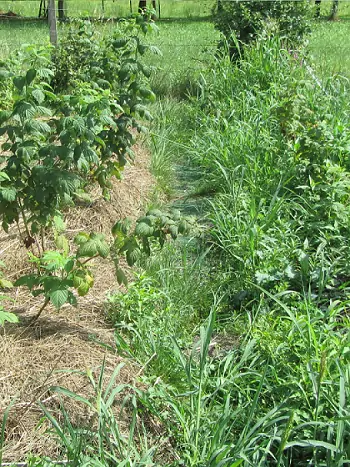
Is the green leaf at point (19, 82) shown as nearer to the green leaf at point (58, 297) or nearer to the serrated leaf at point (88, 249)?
the serrated leaf at point (88, 249)

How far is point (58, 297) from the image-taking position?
2.83 metres

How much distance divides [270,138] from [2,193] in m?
2.61

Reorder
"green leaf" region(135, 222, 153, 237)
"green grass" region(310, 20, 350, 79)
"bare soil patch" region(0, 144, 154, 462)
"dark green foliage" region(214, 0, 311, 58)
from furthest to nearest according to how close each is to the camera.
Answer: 1. "dark green foliage" region(214, 0, 311, 58)
2. "green grass" region(310, 20, 350, 79)
3. "green leaf" region(135, 222, 153, 237)
4. "bare soil patch" region(0, 144, 154, 462)

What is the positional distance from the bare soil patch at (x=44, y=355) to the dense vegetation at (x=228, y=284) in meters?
0.08

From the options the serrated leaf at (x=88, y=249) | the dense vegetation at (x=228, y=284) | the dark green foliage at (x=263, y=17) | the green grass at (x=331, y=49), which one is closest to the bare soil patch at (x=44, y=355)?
the dense vegetation at (x=228, y=284)

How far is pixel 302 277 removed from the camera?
3.64 metres

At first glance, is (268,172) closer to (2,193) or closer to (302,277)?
(302,277)

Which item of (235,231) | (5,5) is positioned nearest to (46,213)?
(235,231)

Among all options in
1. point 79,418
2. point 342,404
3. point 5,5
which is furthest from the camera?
point 5,5

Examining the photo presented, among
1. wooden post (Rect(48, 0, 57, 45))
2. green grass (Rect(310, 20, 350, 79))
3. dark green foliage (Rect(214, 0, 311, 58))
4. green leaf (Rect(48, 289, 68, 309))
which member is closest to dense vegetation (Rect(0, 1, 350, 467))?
green leaf (Rect(48, 289, 68, 309))

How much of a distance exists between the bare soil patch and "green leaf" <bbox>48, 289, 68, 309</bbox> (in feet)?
0.96

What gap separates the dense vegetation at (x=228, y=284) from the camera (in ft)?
8.31

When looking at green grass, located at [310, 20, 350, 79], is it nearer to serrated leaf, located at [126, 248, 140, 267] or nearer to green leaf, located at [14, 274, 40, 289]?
serrated leaf, located at [126, 248, 140, 267]

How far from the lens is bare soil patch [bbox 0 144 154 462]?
2645mm
